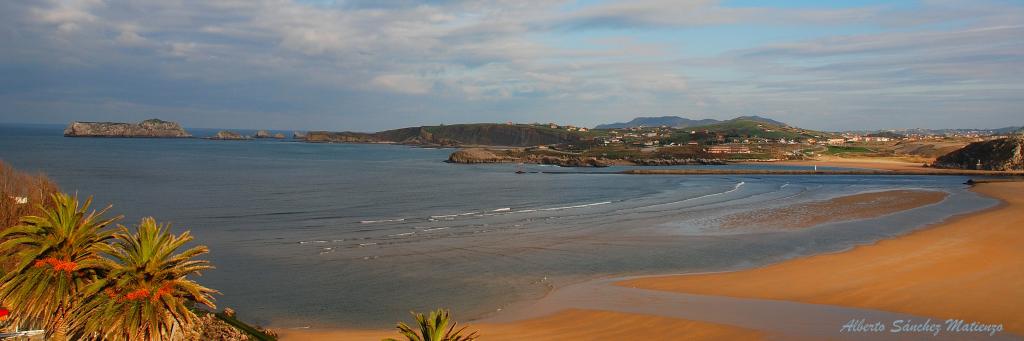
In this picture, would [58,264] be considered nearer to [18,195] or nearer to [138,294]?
[138,294]

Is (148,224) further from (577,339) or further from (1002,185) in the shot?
(1002,185)

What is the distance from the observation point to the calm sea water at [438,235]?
21766 mm

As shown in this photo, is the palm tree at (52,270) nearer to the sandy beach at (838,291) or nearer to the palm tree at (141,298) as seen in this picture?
the palm tree at (141,298)

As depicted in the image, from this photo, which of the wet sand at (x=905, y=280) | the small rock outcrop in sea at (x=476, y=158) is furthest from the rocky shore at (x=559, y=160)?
the wet sand at (x=905, y=280)

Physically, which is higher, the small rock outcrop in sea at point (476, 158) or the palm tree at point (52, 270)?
the palm tree at point (52, 270)

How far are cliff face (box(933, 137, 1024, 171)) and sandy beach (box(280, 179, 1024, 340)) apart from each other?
261 feet

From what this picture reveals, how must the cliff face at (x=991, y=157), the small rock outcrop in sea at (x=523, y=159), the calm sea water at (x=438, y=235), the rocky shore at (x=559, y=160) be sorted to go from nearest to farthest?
1. the calm sea water at (x=438, y=235)
2. the cliff face at (x=991, y=157)
3. the rocky shore at (x=559, y=160)
4. the small rock outcrop in sea at (x=523, y=159)

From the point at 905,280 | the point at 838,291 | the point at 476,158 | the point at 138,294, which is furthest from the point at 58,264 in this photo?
the point at 476,158

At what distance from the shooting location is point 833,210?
46.8m

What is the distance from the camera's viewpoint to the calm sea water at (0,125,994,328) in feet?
71.4

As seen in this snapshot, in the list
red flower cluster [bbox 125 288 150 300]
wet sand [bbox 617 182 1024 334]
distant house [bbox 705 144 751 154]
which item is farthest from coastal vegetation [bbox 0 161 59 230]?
distant house [bbox 705 144 751 154]

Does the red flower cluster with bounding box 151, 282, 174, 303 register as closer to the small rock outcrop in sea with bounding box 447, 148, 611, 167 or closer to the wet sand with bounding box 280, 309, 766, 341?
the wet sand with bounding box 280, 309, 766, 341

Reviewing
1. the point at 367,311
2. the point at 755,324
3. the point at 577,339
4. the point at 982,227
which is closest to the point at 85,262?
the point at 367,311

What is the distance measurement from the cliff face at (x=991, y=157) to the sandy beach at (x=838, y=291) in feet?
261
